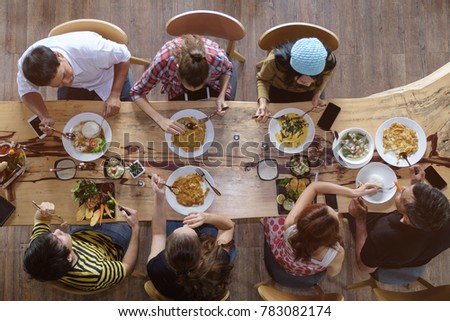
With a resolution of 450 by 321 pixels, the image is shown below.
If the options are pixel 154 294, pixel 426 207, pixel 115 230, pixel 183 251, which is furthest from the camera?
pixel 115 230

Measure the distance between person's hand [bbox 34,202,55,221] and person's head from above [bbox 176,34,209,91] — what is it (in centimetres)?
102

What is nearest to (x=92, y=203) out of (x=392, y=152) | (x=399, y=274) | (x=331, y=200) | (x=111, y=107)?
(x=111, y=107)

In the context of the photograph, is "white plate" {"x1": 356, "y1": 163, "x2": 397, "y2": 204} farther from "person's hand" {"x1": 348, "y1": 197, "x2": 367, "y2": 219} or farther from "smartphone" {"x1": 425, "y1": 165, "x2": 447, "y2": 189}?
"smartphone" {"x1": 425, "y1": 165, "x2": 447, "y2": 189}

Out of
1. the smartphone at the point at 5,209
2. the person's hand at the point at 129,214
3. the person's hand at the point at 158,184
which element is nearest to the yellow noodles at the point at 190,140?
the person's hand at the point at 158,184

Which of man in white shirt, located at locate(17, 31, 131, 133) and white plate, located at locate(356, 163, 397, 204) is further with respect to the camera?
white plate, located at locate(356, 163, 397, 204)

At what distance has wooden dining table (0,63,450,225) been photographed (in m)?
2.24

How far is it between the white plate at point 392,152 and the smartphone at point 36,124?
1967 mm

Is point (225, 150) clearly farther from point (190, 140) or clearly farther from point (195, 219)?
point (195, 219)

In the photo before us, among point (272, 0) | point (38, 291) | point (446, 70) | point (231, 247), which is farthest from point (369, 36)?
point (38, 291)

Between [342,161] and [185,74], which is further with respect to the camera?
[342,161]

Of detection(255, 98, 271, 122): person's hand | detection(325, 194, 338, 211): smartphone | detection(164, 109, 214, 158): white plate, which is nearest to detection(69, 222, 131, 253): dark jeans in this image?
detection(164, 109, 214, 158): white plate

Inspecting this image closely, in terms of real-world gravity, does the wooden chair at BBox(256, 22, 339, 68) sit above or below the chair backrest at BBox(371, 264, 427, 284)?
above

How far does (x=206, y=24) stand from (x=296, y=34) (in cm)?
58

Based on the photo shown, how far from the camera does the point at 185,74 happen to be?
2.09 meters
